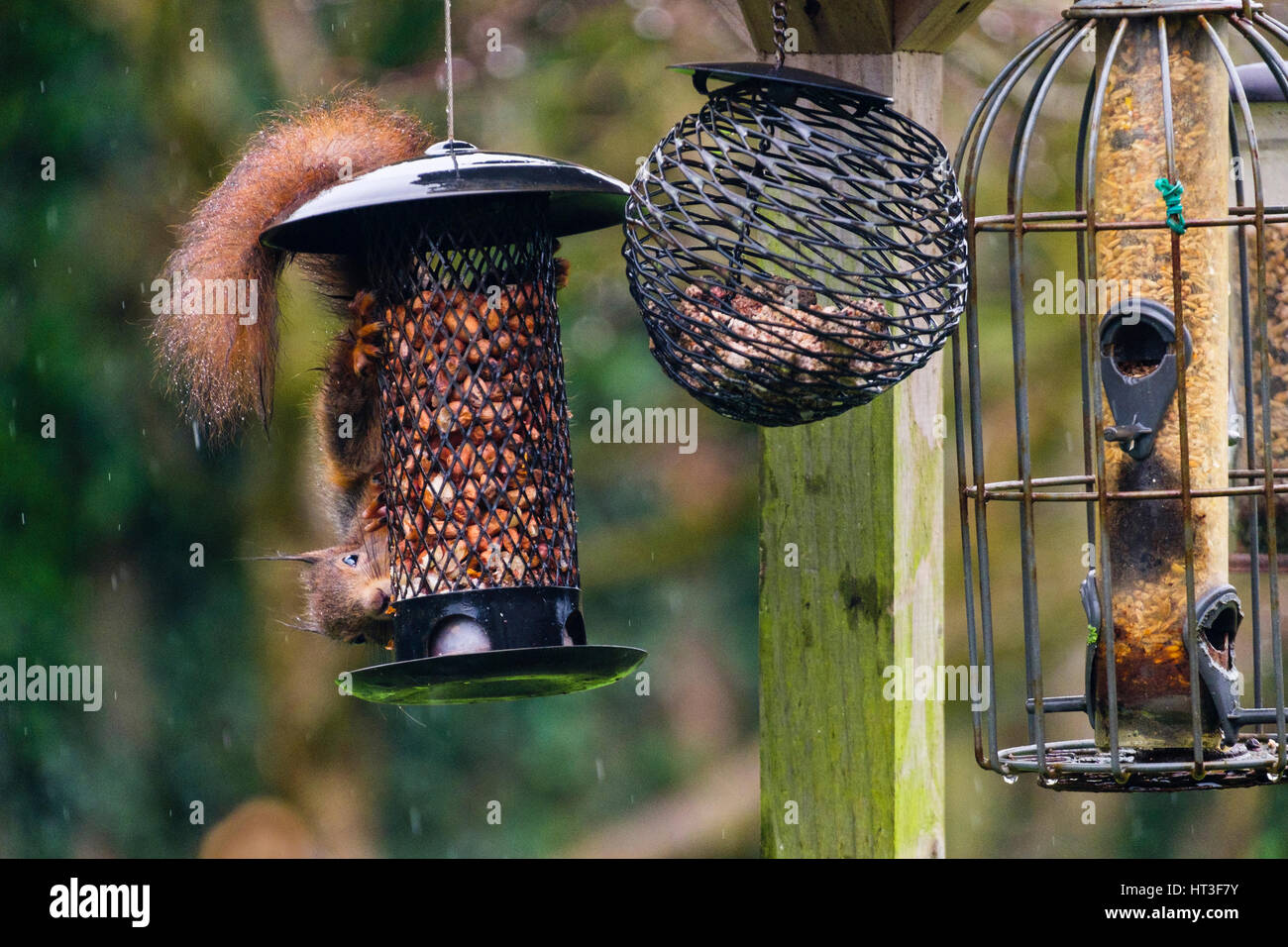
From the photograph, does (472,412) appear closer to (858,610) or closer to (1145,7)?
(858,610)

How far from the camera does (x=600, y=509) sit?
692cm

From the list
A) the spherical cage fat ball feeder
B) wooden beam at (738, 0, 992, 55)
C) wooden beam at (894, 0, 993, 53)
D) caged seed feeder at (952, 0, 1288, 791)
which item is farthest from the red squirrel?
caged seed feeder at (952, 0, 1288, 791)

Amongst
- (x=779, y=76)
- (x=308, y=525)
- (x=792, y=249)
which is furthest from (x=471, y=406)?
(x=308, y=525)

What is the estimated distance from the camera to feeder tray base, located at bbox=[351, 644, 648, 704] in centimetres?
254

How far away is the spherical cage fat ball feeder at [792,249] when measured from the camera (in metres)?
2.39

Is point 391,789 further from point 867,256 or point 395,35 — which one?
→ point 867,256

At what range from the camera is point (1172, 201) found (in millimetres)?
2527

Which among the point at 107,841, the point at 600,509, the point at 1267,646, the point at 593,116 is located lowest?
the point at 107,841

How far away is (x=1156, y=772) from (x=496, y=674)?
972 millimetres

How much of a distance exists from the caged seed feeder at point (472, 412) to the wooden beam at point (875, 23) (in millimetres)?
394

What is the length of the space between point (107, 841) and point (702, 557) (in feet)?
8.71

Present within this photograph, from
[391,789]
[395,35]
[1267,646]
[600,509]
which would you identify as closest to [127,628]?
[391,789]

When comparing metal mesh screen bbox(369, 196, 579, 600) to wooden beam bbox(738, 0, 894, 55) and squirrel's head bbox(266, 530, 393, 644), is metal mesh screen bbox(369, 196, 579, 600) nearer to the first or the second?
squirrel's head bbox(266, 530, 393, 644)

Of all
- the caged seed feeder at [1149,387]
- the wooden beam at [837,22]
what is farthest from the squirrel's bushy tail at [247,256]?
the caged seed feeder at [1149,387]
